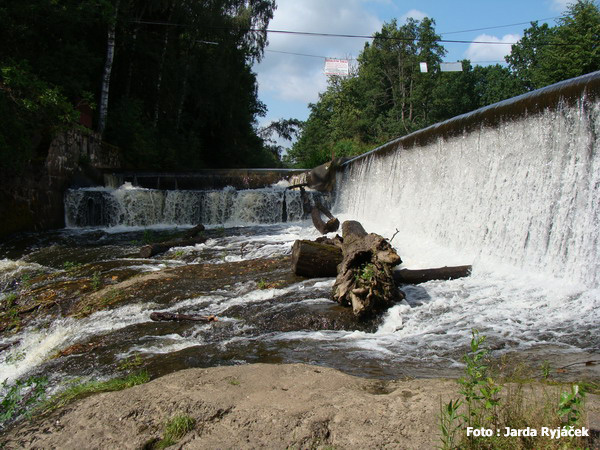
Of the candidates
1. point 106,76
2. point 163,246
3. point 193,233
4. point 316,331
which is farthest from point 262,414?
point 106,76

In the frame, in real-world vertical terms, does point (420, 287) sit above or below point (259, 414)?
above

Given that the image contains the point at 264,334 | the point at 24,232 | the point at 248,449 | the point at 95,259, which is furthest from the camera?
the point at 24,232

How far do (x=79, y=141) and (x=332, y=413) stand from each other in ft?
53.3

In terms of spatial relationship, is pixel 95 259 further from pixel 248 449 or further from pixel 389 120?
pixel 389 120

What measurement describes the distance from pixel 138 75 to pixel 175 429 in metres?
23.9

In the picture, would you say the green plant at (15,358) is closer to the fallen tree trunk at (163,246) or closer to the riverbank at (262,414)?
the riverbank at (262,414)

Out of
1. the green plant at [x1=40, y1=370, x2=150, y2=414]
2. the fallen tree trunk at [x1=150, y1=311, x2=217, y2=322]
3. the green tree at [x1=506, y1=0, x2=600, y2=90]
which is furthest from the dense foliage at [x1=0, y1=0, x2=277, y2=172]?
the green tree at [x1=506, y1=0, x2=600, y2=90]

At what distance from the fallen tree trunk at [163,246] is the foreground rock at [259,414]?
7.16 m

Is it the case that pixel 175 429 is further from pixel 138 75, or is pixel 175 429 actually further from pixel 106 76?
pixel 138 75

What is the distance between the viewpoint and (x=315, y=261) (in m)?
7.27

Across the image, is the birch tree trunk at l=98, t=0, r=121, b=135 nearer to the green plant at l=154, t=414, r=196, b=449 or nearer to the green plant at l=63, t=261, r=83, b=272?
the green plant at l=63, t=261, r=83, b=272

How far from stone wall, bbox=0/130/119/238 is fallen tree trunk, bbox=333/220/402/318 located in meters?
10.8

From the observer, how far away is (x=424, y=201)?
1016 centimetres

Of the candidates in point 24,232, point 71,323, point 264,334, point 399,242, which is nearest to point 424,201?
point 399,242
